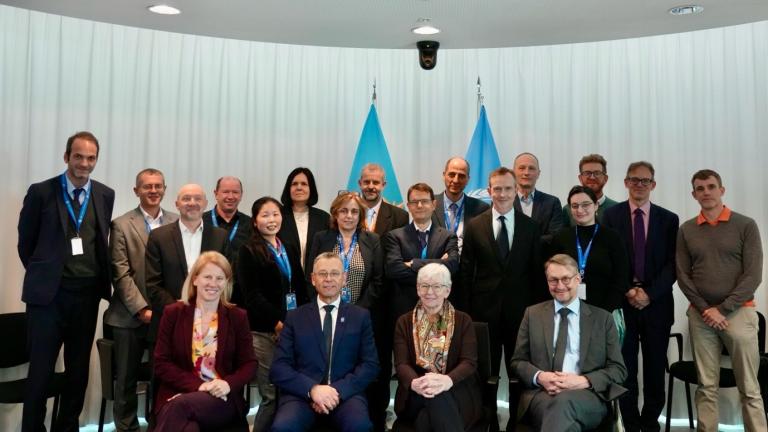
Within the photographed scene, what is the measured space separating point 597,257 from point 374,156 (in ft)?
8.42

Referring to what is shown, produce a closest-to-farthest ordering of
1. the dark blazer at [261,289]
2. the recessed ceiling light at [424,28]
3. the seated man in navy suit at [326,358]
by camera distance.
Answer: the seated man in navy suit at [326,358]
the dark blazer at [261,289]
the recessed ceiling light at [424,28]

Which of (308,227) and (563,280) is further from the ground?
(308,227)

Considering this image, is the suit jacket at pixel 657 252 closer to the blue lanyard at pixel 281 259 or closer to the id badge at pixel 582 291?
the id badge at pixel 582 291

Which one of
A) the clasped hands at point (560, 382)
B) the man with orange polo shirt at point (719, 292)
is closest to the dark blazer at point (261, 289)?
the clasped hands at point (560, 382)

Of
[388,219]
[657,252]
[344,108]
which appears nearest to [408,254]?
[388,219]

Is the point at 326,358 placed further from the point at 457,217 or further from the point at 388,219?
the point at 457,217

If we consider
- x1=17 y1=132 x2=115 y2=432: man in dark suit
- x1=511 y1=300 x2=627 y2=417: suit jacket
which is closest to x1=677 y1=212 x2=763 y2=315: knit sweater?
x1=511 y1=300 x2=627 y2=417: suit jacket

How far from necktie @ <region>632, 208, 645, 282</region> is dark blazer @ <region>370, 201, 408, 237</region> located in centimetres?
154

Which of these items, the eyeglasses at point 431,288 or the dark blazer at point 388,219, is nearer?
the eyeglasses at point 431,288

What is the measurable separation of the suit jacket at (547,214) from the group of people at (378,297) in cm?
1

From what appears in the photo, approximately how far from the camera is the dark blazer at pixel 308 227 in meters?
4.69

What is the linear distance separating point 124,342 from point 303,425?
5.57ft

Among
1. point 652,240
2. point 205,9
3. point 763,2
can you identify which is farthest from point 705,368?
point 205,9

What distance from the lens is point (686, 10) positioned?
4.80 metres
